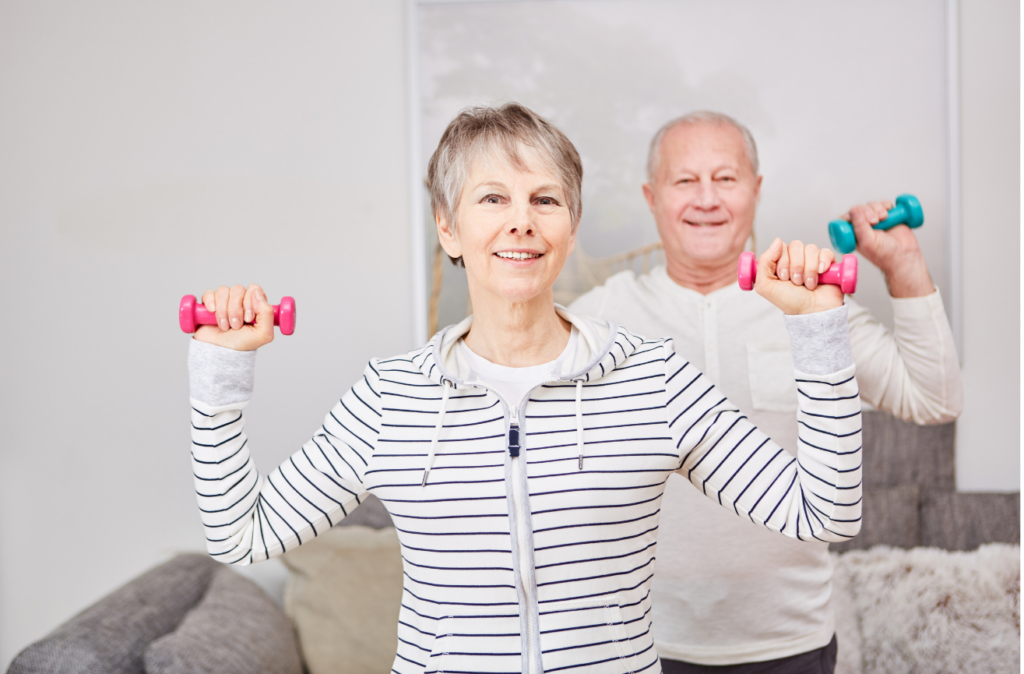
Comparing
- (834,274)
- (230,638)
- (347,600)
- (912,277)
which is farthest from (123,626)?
(912,277)

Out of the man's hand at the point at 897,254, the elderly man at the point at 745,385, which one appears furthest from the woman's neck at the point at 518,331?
the man's hand at the point at 897,254

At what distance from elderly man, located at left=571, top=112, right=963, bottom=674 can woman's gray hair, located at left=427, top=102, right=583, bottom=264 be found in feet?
1.63

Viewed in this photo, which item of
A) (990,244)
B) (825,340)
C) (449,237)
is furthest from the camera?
(990,244)

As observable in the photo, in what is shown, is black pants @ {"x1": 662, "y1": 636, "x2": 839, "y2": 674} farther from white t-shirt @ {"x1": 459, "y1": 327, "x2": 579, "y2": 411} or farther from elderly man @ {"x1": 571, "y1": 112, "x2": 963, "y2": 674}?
white t-shirt @ {"x1": 459, "y1": 327, "x2": 579, "y2": 411}

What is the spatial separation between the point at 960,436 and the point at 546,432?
71.9 inches

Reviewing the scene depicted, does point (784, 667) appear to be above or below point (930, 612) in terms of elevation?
above

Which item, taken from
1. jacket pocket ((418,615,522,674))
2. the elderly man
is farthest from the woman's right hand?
the elderly man

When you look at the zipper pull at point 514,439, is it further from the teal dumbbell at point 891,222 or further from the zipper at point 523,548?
the teal dumbbell at point 891,222

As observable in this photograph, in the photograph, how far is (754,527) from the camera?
4.67 feet

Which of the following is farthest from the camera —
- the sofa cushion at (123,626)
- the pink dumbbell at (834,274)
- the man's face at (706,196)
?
the sofa cushion at (123,626)

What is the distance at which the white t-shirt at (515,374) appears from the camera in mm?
1066

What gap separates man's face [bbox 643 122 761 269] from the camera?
4.97 feet

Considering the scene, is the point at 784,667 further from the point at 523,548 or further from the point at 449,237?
the point at 449,237

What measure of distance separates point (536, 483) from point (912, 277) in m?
0.80
